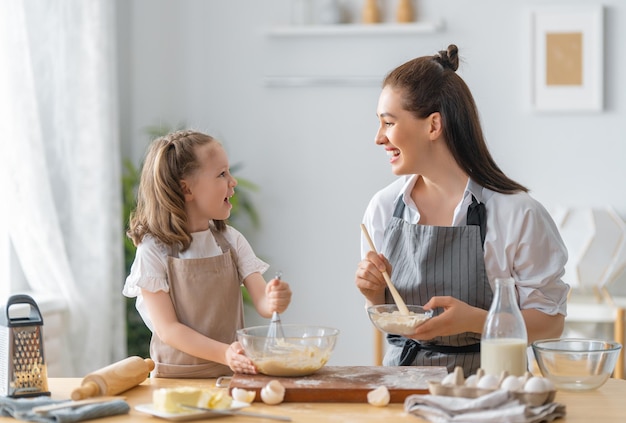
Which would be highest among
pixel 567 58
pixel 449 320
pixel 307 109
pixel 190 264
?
pixel 567 58

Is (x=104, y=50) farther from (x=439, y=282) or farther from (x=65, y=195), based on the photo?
(x=439, y=282)

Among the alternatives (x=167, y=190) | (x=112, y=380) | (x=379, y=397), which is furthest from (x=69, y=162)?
(x=379, y=397)

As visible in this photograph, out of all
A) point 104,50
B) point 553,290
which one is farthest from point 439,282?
point 104,50

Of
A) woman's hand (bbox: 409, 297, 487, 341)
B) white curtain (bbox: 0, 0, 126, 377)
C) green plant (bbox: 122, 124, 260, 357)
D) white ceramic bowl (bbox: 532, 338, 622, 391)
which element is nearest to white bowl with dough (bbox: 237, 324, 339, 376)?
woman's hand (bbox: 409, 297, 487, 341)

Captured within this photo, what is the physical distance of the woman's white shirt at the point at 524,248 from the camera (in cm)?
234

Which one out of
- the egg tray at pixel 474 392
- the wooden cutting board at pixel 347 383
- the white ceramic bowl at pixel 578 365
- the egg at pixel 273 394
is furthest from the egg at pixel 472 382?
the egg at pixel 273 394

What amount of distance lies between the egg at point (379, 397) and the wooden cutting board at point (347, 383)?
3 cm

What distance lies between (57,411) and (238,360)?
415 millimetres

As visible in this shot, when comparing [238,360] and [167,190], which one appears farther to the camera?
[167,190]

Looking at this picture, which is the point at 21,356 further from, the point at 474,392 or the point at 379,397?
the point at 474,392

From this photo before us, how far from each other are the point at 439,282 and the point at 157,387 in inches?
30.6

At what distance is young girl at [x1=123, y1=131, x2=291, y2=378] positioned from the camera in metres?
2.17

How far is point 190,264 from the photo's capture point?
222 cm

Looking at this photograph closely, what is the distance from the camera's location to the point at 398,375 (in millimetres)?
1968
